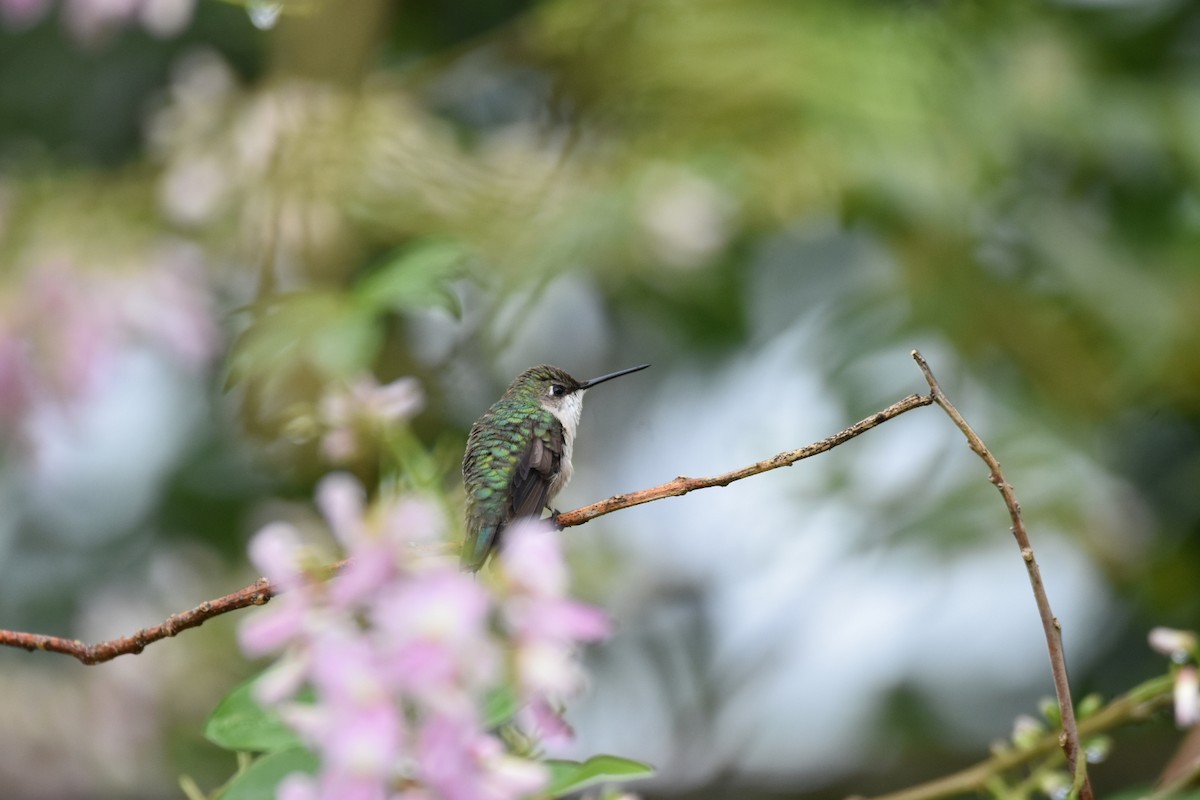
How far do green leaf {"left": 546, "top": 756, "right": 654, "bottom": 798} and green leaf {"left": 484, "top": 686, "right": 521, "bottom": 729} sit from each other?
2.1 inches

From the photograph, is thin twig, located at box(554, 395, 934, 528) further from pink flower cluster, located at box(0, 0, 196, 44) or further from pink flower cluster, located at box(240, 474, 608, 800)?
pink flower cluster, located at box(0, 0, 196, 44)

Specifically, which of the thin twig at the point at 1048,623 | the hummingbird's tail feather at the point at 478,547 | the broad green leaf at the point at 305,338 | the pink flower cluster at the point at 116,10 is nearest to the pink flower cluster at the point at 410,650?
the hummingbird's tail feather at the point at 478,547

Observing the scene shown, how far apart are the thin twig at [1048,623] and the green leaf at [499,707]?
0.34 meters

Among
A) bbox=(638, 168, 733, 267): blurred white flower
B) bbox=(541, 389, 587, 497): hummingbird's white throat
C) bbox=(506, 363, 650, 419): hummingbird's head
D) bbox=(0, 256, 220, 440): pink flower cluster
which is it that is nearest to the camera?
bbox=(541, 389, 587, 497): hummingbird's white throat

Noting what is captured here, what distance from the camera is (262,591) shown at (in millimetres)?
910

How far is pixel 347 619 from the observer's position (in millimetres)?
850

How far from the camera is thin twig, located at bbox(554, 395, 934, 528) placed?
882 millimetres

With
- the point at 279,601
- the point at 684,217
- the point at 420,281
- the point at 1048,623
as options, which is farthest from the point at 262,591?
the point at 684,217

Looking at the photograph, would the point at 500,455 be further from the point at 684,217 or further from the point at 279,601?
the point at 684,217

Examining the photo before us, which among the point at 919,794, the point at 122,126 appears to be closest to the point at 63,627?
the point at 122,126

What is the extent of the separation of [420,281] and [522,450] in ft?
0.86

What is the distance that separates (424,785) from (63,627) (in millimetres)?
2981

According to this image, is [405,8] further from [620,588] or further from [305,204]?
[620,588]

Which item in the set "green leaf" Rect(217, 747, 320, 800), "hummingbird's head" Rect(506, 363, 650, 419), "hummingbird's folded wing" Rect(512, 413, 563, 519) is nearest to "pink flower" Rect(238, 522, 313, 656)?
"green leaf" Rect(217, 747, 320, 800)
